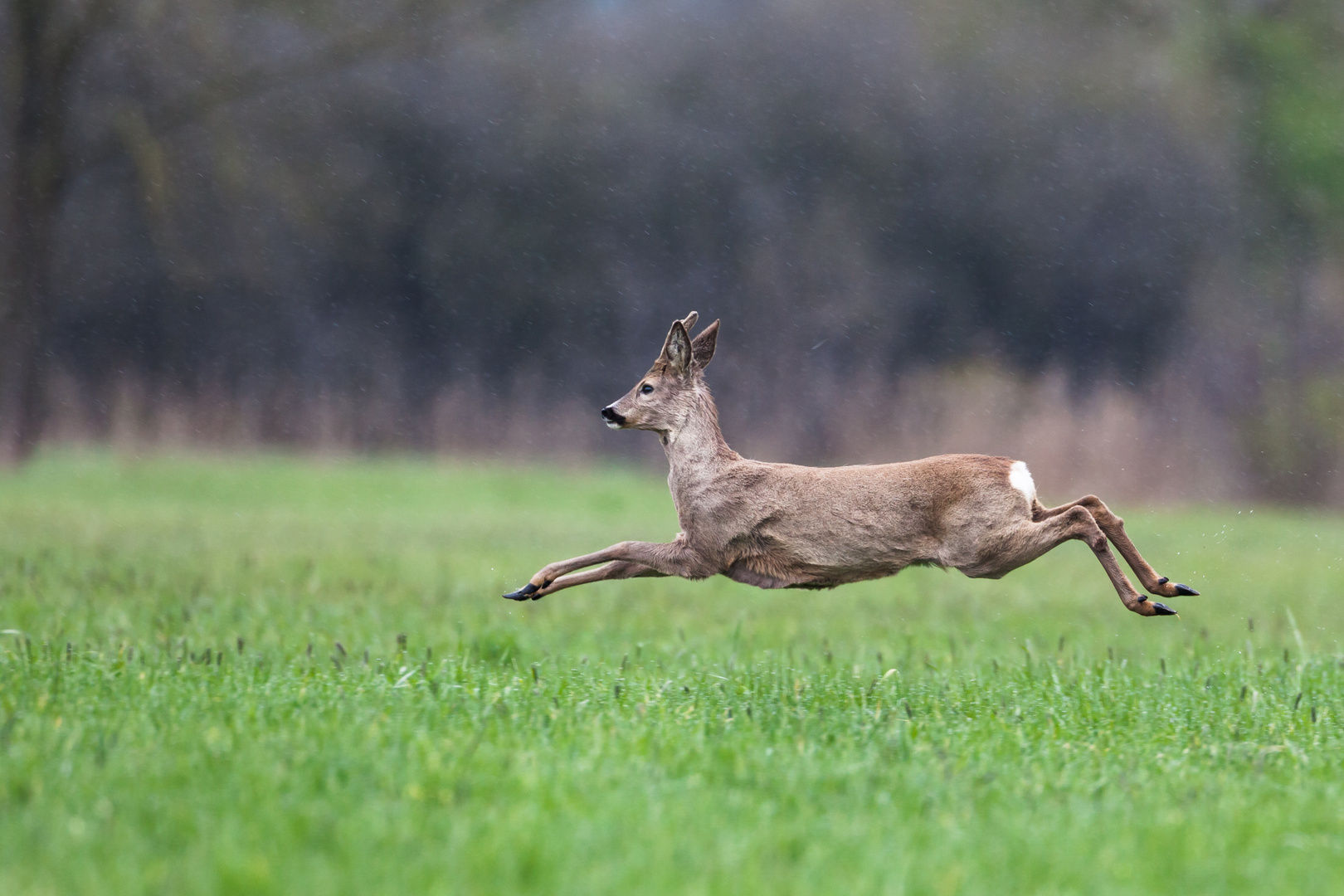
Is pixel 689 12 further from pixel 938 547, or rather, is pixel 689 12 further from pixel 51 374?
pixel 938 547

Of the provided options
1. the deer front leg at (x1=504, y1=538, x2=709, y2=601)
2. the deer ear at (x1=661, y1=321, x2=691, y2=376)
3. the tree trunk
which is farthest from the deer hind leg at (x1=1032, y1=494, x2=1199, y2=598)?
the tree trunk

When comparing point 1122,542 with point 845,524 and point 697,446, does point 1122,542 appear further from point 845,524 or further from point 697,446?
point 697,446

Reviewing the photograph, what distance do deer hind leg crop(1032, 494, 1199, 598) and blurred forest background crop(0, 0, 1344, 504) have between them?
1336 centimetres

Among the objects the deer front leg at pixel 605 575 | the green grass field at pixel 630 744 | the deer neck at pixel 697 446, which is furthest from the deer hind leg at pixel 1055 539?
the deer front leg at pixel 605 575

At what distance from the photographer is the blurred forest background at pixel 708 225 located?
20.0 meters

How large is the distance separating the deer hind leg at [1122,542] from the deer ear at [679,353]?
1554 millimetres

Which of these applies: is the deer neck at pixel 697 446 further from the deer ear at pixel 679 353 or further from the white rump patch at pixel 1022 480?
the white rump patch at pixel 1022 480

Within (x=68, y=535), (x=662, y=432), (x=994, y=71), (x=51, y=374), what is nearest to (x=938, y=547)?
(x=662, y=432)

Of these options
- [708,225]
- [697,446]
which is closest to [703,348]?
[697,446]

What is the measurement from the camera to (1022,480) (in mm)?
5434

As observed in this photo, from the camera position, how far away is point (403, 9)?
1961 cm

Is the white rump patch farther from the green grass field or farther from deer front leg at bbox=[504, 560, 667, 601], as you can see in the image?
deer front leg at bbox=[504, 560, 667, 601]

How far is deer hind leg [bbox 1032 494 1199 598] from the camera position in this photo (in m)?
5.12

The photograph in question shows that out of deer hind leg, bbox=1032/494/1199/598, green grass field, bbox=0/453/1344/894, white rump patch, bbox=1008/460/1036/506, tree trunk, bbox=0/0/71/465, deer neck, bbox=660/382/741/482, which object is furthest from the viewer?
tree trunk, bbox=0/0/71/465
